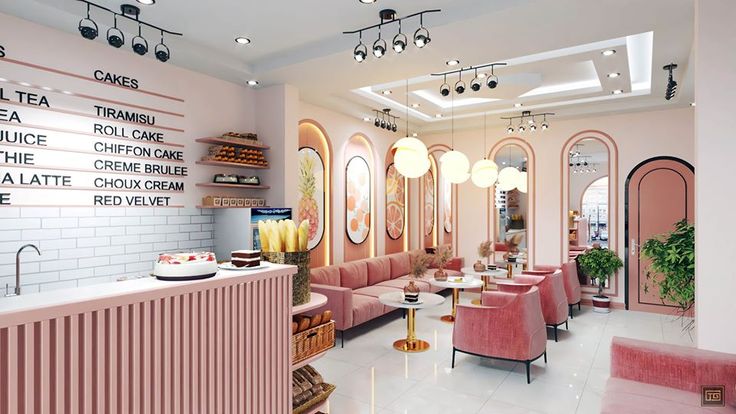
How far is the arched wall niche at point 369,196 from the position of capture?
288 inches

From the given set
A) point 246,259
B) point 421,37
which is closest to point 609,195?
point 421,37

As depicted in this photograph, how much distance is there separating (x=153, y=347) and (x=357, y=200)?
5801 millimetres

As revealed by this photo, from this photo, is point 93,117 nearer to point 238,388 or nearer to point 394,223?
point 238,388

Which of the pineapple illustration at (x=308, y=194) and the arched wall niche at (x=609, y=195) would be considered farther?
the arched wall niche at (x=609, y=195)

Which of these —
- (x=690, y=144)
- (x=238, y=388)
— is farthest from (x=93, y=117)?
(x=690, y=144)

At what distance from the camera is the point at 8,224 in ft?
11.6

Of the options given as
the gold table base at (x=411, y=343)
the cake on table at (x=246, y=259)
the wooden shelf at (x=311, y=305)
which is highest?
the cake on table at (x=246, y=259)

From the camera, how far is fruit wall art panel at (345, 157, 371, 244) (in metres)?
7.39

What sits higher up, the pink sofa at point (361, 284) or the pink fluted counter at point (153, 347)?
the pink fluted counter at point (153, 347)

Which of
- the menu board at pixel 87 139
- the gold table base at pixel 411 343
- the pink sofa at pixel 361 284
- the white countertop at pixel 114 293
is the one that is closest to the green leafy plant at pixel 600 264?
the pink sofa at pixel 361 284

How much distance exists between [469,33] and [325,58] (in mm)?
1539

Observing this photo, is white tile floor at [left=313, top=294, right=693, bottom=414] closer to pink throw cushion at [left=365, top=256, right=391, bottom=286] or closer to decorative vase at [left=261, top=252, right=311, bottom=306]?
pink throw cushion at [left=365, top=256, right=391, bottom=286]

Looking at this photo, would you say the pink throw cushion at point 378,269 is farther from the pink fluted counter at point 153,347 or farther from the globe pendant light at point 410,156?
the pink fluted counter at point 153,347

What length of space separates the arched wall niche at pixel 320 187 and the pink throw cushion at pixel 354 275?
34cm
